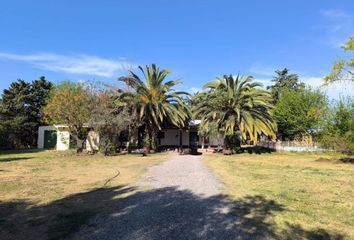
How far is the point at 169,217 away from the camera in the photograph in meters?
6.58

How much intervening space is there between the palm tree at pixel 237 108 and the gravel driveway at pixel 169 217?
15.2 m

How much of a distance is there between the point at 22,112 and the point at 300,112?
32.6 meters

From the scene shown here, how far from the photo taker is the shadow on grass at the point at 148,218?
5.57m

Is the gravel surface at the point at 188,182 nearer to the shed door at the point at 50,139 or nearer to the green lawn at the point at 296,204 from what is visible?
the green lawn at the point at 296,204

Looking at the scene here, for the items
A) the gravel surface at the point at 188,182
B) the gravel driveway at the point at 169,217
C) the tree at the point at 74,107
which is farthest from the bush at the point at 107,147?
the gravel driveway at the point at 169,217

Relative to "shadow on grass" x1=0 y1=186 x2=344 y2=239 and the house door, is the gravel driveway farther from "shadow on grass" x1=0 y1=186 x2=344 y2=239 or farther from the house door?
the house door

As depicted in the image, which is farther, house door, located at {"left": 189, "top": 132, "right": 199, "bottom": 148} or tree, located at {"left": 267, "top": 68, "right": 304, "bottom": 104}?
tree, located at {"left": 267, "top": 68, "right": 304, "bottom": 104}

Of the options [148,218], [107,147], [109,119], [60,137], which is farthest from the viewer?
[60,137]

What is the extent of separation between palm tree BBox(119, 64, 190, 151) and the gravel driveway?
16798 mm

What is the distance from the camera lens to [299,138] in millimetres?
35719

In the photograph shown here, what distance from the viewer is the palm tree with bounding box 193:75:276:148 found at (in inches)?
975

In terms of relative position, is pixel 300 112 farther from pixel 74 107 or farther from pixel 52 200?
pixel 52 200

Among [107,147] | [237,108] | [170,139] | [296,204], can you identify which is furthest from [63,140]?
[296,204]

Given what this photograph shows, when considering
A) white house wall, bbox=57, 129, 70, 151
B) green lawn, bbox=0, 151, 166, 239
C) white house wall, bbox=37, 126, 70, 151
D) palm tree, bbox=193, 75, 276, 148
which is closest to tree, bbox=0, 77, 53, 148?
white house wall, bbox=37, 126, 70, 151
